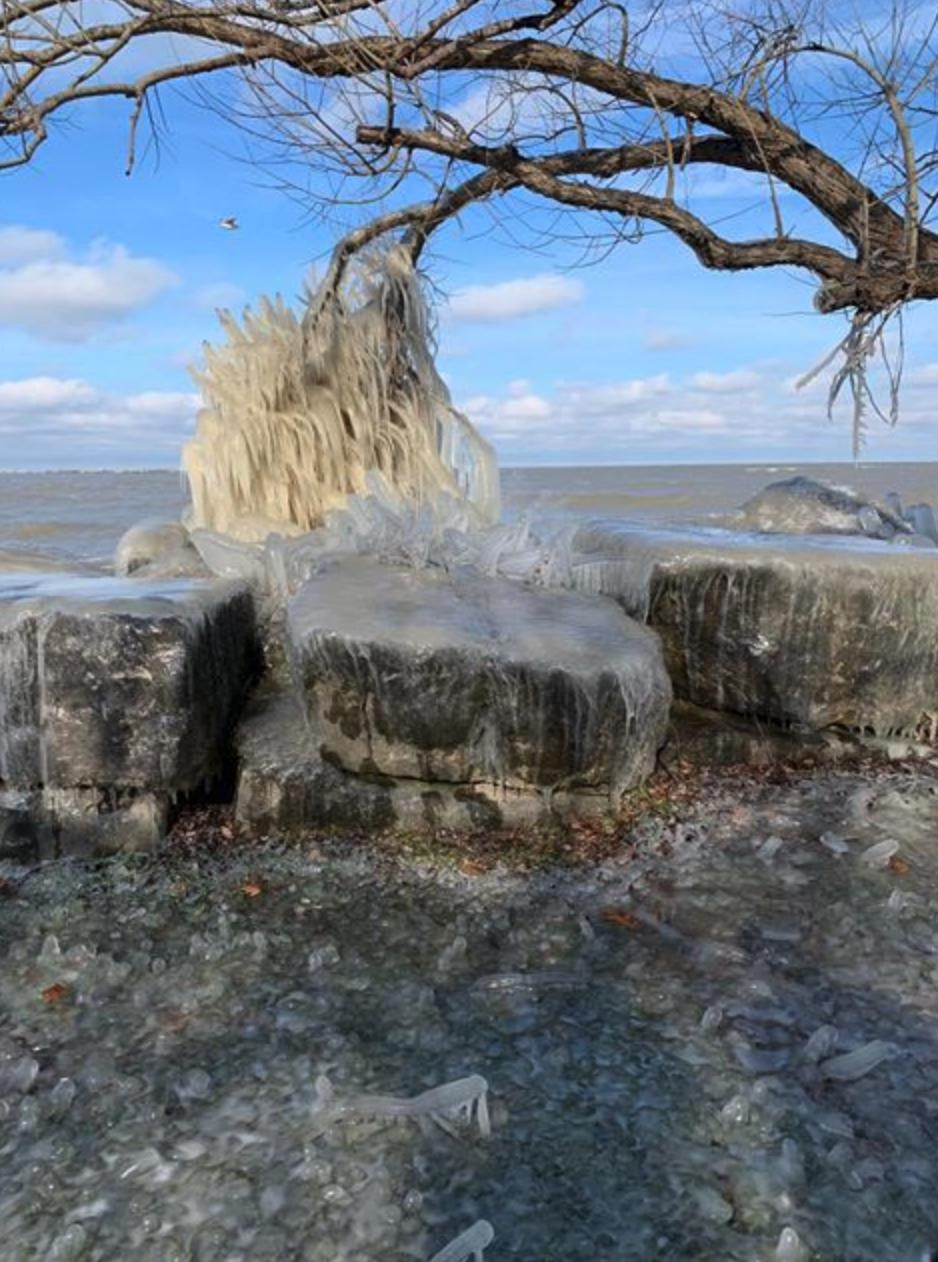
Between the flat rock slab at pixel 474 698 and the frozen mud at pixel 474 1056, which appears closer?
the frozen mud at pixel 474 1056

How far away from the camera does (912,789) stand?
429 centimetres

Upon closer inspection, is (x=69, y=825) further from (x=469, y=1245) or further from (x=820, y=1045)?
(x=820, y=1045)

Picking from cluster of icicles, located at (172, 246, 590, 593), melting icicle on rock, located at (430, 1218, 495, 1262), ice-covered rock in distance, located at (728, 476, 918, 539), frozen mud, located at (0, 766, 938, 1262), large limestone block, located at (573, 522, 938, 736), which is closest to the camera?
melting icicle on rock, located at (430, 1218, 495, 1262)

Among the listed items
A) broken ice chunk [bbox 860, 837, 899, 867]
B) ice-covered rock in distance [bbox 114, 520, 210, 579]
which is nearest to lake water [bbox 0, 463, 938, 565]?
ice-covered rock in distance [bbox 114, 520, 210, 579]

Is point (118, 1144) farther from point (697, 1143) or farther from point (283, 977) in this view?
point (697, 1143)

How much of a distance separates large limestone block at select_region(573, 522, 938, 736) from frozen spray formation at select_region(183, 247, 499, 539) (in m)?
1.83

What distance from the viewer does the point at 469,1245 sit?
197 cm

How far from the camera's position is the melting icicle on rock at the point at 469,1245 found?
1.96 m

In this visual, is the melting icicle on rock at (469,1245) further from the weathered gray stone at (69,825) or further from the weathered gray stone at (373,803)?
the weathered gray stone at (69,825)

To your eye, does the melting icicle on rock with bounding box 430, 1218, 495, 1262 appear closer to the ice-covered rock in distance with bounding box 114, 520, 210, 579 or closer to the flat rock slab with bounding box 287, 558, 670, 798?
the flat rock slab with bounding box 287, 558, 670, 798

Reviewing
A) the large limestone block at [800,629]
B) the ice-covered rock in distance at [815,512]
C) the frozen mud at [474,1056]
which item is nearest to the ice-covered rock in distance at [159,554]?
the frozen mud at [474,1056]

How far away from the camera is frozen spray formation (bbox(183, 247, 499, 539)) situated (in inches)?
244

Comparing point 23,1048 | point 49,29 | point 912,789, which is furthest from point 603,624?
point 49,29

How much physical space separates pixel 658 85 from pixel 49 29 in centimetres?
274
